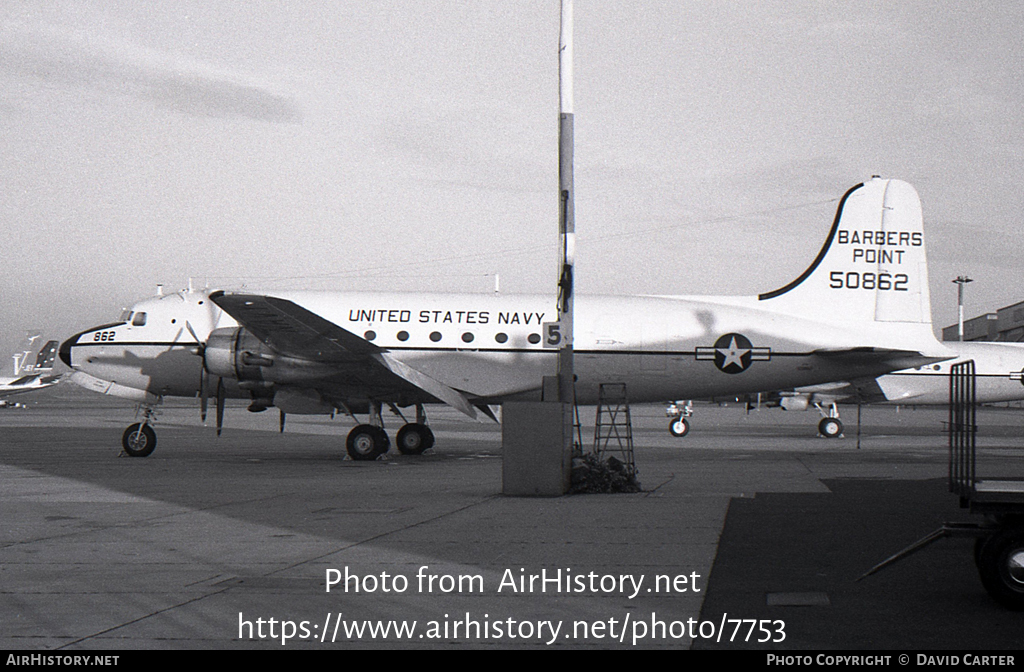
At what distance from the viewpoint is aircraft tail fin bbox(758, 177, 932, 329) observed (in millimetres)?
26469

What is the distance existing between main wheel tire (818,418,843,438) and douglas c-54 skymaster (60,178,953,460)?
10739 mm

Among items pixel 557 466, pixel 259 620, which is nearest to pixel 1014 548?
pixel 259 620

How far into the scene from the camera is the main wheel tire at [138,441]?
24.5 metres

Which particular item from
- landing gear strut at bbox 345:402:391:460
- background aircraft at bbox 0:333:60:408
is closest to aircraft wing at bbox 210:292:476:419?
landing gear strut at bbox 345:402:391:460

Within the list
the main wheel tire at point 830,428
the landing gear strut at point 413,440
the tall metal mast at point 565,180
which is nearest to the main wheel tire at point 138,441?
the landing gear strut at point 413,440

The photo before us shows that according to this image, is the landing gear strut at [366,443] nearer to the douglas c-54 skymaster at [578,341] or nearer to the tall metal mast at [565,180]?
the douglas c-54 skymaster at [578,341]

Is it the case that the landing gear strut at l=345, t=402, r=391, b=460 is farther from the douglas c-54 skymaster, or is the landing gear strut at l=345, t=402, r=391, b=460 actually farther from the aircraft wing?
the aircraft wing

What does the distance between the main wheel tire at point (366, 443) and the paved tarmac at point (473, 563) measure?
4.40 metres

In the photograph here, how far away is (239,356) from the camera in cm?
2344

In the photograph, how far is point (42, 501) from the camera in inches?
585

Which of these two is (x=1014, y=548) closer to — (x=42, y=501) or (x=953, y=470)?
(x=953, y=470)
